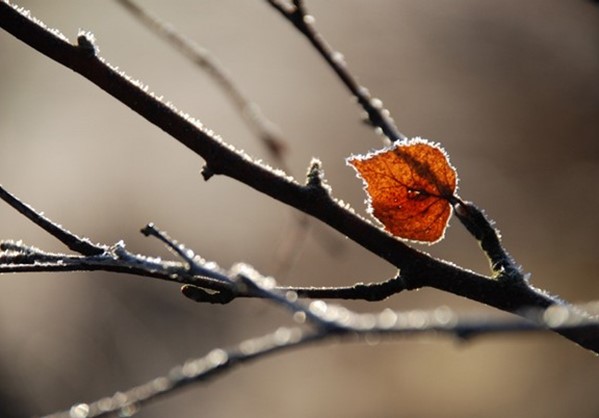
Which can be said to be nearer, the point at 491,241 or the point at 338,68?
the point at 491,241

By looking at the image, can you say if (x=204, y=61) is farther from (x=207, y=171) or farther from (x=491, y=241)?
(x=491, y=241)

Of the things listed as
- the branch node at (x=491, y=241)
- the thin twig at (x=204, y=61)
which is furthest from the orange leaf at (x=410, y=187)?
the thin twig at (x=204, y=61)

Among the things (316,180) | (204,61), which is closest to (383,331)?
(316,180)

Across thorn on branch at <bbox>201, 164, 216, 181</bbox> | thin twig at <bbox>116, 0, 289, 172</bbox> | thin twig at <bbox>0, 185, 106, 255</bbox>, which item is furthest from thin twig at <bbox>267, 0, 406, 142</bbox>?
thin twig at <bbox>0, 185, 106, 255</bbox>

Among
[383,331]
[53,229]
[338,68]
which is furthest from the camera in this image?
[338,68]

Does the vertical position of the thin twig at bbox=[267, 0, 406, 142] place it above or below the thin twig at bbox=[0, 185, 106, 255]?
above

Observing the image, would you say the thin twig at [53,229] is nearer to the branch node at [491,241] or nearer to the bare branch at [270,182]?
the bare branch at [270,182]

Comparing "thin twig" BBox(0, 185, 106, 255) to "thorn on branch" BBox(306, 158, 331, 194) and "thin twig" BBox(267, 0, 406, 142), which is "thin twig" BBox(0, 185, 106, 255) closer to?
"thorn on branch" BBox(306, 158, 331, 194)

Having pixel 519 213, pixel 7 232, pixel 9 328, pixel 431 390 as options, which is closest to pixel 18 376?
pixel 9 328

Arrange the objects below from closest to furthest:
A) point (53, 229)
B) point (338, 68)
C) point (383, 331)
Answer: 1. point (383, 331)
2. point (53, 229)
3. point (338, 68)

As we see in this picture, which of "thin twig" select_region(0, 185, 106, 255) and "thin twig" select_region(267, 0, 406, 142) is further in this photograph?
"thin twig" select_region(267, 0, 406, 142)

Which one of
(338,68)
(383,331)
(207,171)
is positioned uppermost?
(338,68)
